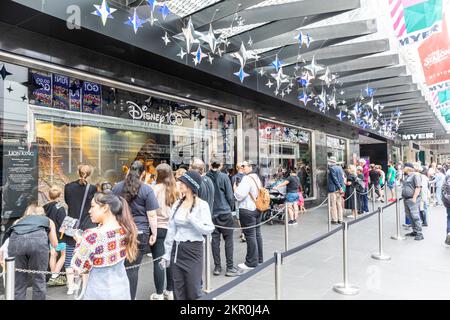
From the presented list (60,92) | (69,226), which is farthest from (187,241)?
(60,92)

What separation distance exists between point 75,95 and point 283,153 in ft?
26.7

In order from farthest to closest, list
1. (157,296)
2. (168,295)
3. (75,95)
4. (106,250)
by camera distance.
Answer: (75,95), (168,295), (157,296), (106,250)

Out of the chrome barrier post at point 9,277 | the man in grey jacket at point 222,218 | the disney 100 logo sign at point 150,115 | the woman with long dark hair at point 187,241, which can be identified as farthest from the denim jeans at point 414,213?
the chrome barrier post at point 9,277

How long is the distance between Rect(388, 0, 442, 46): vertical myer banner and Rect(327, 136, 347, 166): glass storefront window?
33.1 feet

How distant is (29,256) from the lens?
12.0 ft

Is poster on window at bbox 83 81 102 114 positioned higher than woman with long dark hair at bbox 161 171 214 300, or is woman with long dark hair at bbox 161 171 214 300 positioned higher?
poster on window at bbox 83 81 102 114

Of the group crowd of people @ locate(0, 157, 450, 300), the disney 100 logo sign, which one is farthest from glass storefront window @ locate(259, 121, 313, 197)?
crowd of people @ locate(0, 157, 450, 300)

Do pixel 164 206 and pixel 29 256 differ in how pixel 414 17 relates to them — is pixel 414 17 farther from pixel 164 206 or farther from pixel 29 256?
pixel 29 256

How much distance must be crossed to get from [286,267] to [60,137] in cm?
482

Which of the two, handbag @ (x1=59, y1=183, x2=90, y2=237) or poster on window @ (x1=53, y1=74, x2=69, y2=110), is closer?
handbag @ (x1=59, y1=183, x2=90, y2=237)

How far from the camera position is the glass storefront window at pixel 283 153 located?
11.0 m

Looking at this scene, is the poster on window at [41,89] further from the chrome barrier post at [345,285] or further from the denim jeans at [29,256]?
the chrome barrier post at [345,285]

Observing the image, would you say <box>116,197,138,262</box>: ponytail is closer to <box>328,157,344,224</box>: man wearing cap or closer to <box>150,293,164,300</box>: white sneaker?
<box>150,293,164,300</box>: white sneaker

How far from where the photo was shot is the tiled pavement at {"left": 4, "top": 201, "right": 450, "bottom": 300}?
14.5ft
